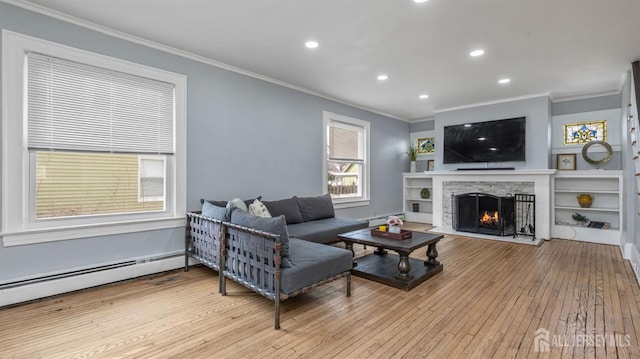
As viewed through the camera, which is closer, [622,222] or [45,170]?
[45,170]

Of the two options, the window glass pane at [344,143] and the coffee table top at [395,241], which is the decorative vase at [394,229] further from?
the window glass pane at [344,143]

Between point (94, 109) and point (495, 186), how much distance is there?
646 centimetres

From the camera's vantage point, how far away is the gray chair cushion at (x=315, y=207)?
467 cm

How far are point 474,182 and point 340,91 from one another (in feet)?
10.9

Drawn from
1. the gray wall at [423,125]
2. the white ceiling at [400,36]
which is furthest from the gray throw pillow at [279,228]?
the gray wall at [423,125]

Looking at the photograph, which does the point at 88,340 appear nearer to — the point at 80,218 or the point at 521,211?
the point at 80,218

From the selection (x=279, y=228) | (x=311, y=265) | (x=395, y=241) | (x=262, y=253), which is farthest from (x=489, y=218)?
(x=262, y=253)

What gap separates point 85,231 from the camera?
2961 millimetres

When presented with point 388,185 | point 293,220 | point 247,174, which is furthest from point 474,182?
point 247,174

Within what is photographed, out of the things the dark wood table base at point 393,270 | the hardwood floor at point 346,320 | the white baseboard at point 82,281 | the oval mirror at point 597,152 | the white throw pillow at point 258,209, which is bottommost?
the hardwood floor at point 346,320

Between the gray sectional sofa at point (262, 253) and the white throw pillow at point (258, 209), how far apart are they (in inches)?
14.6

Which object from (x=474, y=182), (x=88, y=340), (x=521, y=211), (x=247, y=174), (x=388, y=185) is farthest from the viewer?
(x=388, y=185)

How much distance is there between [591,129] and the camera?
5.30 metres

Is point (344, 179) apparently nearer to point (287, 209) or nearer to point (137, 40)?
point (287, 209)
